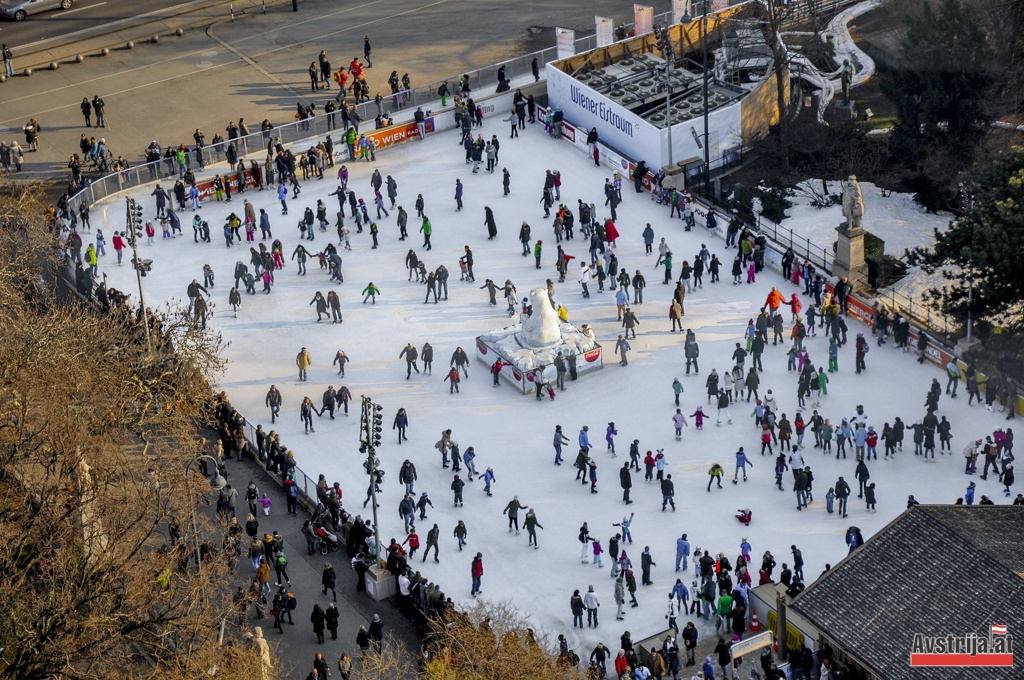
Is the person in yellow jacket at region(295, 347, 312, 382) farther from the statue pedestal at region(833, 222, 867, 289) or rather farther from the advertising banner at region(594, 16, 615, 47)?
the advertising banner at region(594, 16, 615, 47)

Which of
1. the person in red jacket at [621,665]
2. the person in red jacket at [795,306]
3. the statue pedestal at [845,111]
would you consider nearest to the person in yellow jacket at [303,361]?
the person in red jacket at [795,306]

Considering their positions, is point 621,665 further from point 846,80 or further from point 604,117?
point 846,80

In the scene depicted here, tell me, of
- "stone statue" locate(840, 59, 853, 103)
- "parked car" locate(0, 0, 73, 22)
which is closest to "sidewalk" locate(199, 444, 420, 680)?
"stone statue" locate(840, 59, 853, 103)

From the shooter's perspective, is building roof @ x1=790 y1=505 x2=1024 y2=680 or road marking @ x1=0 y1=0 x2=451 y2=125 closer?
building roof @ x1=790 y1=505 x2=1024 y2=680

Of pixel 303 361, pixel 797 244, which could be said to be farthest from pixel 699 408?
pixel 303 361

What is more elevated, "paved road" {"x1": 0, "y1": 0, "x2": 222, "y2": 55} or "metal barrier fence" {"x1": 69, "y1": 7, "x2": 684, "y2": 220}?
"paved road" {"x1": 0, "y1": 0, "x2": 222, "y2": 55}

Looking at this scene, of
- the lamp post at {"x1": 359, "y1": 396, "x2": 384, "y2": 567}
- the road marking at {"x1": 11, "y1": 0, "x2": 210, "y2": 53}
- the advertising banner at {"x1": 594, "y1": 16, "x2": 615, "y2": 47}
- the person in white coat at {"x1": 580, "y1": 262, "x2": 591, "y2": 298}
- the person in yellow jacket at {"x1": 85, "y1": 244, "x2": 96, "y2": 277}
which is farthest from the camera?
the road marking at {"x1": 11, "y1": 0, "x2": 210, "y2": 53}
